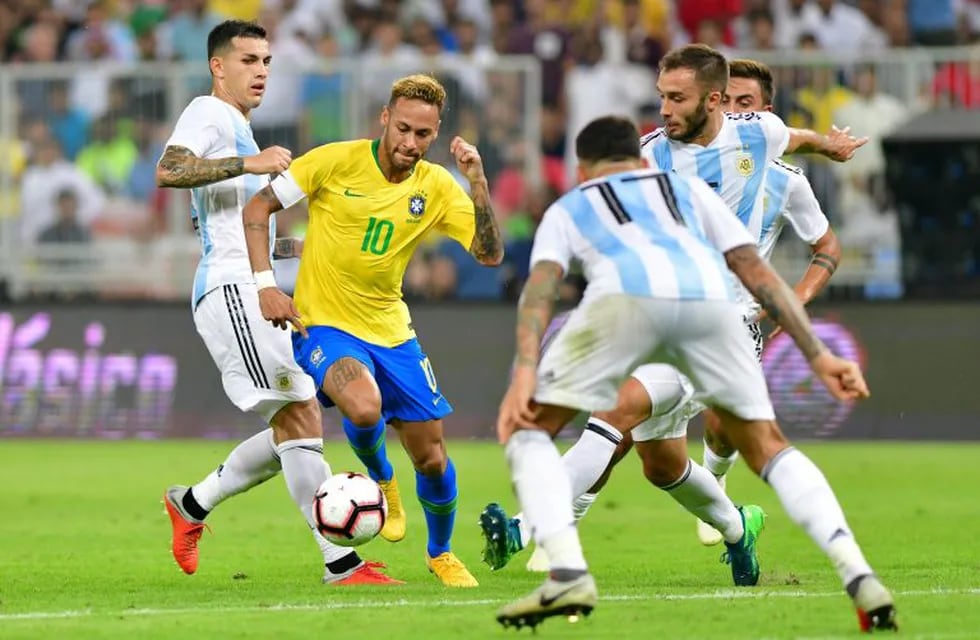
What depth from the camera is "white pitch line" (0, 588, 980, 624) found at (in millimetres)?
8305

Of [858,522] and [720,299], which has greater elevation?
[720,299]

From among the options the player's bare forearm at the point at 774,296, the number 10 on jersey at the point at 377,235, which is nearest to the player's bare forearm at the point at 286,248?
the number 10 on jersey at the point at 377,235

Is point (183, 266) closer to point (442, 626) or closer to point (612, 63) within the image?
point (612, 63)

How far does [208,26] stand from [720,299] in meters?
15.3

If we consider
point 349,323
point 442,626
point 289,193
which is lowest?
point 442,626

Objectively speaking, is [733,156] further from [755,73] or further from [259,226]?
[259,226]

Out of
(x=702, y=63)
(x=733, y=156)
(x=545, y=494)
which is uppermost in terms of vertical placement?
(x=702, y=63)

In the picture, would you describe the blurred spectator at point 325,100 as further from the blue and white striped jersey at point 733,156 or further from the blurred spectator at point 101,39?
the blue and white striped jersey at point 733,156

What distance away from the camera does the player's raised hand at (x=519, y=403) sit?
24.3 feet

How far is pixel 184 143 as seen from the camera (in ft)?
32.3

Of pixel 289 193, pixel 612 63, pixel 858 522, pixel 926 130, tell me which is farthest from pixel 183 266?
pixel 289 193

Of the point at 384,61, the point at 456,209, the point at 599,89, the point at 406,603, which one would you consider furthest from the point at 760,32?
the point at 406,603

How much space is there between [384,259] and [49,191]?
427 inches

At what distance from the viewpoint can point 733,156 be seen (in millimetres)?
9852
